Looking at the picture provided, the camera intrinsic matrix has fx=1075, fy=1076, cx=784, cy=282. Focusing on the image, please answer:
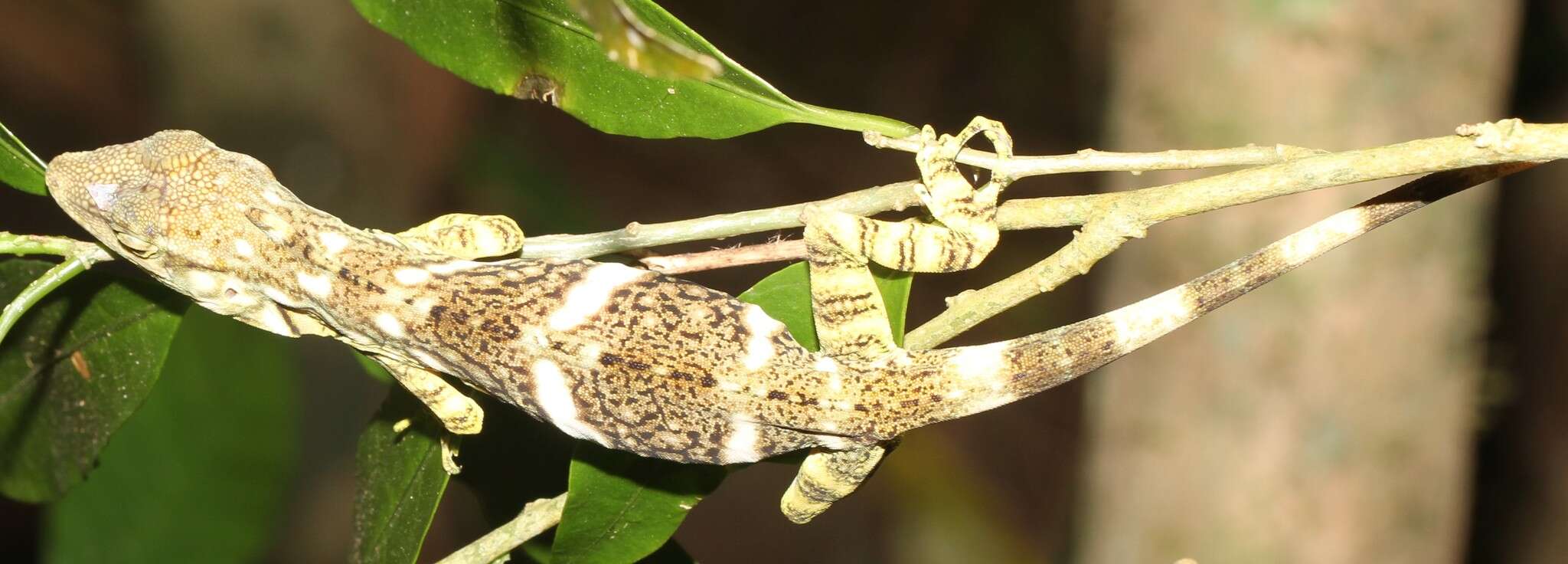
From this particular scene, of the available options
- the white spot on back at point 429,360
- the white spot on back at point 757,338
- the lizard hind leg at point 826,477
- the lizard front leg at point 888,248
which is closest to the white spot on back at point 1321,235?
the lizard front leg at point 888,248

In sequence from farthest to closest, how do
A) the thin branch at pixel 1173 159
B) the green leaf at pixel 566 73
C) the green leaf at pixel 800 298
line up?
the green leaf at pixel 800 298
the green leaf at pixel 566 73
the thin branch at pixel 1173 159

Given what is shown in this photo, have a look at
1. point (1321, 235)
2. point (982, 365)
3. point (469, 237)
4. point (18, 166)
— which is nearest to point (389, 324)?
point (469, 237)

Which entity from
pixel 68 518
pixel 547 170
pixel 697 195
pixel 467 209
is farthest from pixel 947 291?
pixel 68 518

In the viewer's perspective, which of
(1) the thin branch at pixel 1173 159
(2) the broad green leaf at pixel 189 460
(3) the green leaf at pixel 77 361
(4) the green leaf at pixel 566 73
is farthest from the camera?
(2) the broad green leaf at pixel 189 460

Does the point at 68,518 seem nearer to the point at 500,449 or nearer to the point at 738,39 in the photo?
the point at 500,449

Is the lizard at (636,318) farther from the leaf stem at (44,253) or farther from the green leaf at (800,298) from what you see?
the leaf stem at (44,253)
